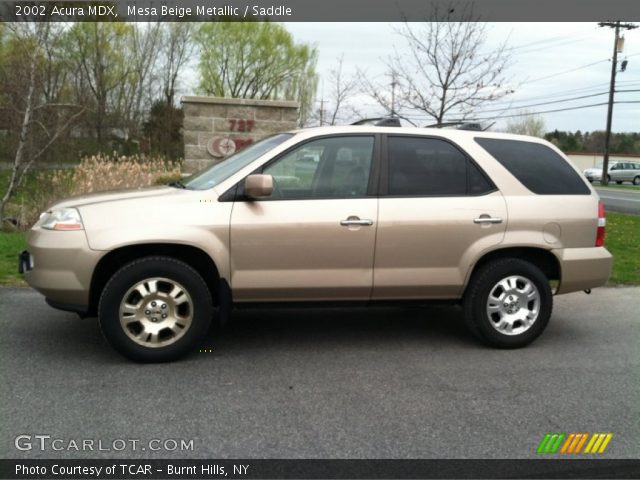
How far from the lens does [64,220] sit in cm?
434

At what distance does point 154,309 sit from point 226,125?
28.8 ft

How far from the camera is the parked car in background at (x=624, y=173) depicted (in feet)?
156

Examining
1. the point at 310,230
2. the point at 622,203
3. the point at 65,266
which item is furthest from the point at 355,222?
the point at 622,203

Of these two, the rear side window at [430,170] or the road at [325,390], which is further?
the rear side window at [430,170]

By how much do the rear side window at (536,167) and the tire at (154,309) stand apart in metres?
2.75

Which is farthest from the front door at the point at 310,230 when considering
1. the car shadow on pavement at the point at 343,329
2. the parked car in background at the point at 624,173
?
the parked car in background at the point at 624,173

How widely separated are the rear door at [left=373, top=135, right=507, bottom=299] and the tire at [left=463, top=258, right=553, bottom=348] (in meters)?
0.18

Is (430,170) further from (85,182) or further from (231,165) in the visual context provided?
(85,182)

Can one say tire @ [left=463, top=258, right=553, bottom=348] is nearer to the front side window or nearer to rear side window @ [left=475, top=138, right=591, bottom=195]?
rear side window @ [left=475, top=138, right=591, bottom=195]

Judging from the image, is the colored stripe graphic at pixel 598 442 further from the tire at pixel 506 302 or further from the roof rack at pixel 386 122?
the roof rack at pixel 386 122

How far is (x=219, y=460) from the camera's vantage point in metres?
3.12

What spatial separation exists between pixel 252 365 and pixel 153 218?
134cm

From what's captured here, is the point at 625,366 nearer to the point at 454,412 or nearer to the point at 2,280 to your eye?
the point at 454,412

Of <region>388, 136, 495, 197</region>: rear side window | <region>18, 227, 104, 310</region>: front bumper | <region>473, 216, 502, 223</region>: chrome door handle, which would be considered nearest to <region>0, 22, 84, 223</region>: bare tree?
<region>18, 227, 104, 310</region>: front bumper
